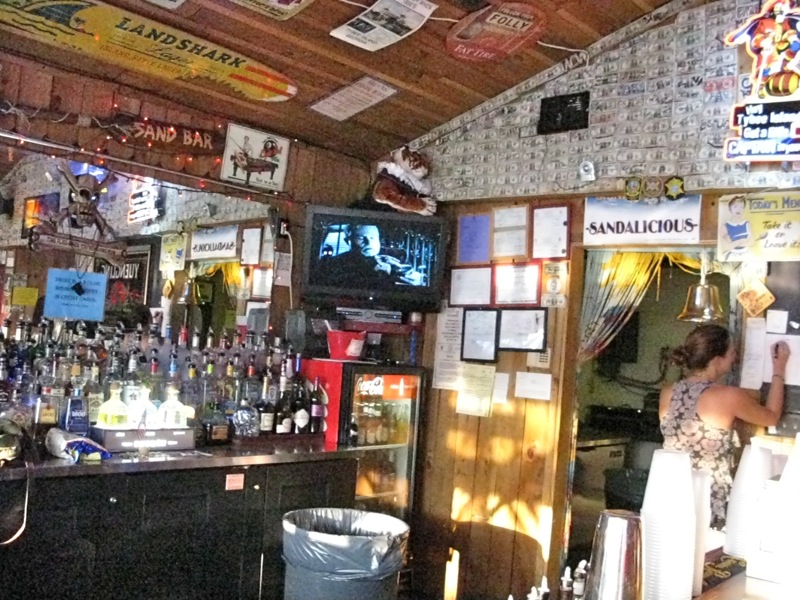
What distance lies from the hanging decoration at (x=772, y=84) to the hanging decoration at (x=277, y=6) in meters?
1.76

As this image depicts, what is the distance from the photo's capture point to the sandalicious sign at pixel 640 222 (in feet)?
11.6

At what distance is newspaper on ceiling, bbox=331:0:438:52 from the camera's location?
3119 millimetres

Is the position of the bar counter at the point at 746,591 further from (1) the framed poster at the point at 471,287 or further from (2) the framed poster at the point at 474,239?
(2) the framed poster at the point at 474,239

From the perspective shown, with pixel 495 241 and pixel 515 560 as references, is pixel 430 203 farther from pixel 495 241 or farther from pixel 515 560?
pixel 515 560

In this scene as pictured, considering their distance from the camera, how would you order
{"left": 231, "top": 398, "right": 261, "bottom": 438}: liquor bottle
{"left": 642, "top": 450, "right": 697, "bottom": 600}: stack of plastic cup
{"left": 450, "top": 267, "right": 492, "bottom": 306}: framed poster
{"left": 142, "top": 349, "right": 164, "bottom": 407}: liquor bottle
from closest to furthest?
{"left": 642, "top": 450, "right": 697, "bottom": 600}: stack of plastic cup
{"left": 142, "top": 349, "right": 164, "bottom": 407}: liquor bottle
{"left": 231, "top": 398, "right": 261, "bottom": 438}: liquor bottle
{"left": 450, "top": 267, "right": 492, "bottom": 306}: framed poster

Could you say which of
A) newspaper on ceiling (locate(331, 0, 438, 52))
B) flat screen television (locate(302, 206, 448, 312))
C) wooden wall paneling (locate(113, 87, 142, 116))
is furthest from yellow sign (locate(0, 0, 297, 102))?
flat screen television (locate(302, 206, 448, 312))

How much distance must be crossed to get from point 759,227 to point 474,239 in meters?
1.53

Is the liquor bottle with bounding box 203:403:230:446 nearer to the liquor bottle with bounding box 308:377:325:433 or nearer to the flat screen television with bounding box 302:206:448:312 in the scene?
the liquor bottle with bounding box 308:377:325:433

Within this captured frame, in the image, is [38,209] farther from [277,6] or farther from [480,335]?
[480,335]

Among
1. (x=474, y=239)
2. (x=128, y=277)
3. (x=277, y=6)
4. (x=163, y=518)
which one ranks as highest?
(x=277, y=6)

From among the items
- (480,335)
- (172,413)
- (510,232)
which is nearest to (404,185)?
(510,232)

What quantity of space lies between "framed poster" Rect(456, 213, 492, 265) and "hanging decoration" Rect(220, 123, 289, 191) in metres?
1.08

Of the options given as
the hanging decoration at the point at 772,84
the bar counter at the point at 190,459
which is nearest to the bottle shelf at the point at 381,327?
the bar counter at the point at 190,459

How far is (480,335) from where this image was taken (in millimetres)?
4227
